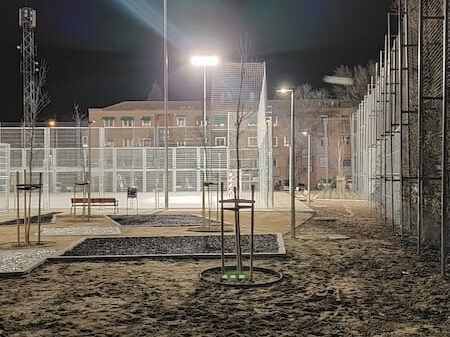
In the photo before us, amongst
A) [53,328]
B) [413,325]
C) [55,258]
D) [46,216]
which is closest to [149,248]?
[55,258]

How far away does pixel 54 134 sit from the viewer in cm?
3281

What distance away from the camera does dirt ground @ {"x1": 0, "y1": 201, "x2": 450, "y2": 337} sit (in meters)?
5.80

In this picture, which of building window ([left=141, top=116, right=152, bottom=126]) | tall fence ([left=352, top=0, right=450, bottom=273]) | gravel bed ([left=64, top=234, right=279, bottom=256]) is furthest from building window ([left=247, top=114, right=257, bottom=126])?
building window ([left=141, top=116, right=152, bottom=126])

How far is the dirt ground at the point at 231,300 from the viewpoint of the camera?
5.80 meters

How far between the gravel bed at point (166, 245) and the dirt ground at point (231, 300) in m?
1.01

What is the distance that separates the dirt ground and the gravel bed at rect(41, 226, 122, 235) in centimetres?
508

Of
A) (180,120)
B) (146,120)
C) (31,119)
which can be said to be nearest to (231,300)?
(31,119)

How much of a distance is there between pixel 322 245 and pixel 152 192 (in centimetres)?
2509

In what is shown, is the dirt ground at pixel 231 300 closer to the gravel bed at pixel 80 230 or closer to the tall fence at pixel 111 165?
the gravel bed at pixel 80 230

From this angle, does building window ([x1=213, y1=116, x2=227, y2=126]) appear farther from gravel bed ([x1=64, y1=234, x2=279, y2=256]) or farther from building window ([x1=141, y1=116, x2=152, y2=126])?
building window ([x1=141, y1=116, x2=152, y2=126])

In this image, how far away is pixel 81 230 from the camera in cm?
1561

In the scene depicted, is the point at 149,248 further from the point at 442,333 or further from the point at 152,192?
the point at 152,192

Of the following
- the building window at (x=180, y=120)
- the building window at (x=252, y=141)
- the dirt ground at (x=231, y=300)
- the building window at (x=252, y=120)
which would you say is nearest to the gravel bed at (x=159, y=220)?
the dirt ground at (x=231, y=300)

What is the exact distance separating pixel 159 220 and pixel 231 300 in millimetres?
11422
